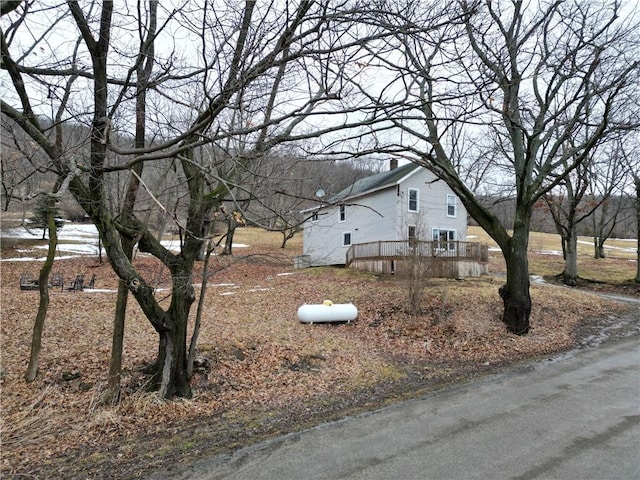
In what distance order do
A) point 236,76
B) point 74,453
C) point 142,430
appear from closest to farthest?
point 236,76, point 74,453, point 142,430

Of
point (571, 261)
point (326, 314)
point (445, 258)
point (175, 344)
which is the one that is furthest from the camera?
point (571, 261)

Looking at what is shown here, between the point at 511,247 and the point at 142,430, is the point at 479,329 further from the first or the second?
the point at 142,430

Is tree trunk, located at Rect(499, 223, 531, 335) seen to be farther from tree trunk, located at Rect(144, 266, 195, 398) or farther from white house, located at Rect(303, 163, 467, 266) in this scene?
white house, located at Rect(303, 163, 467, 266)

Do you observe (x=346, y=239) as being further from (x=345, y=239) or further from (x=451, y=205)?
(x=451, y=205)

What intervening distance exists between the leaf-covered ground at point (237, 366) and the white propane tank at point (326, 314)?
8.1 inches

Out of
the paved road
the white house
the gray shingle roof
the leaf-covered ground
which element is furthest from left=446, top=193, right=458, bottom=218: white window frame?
the paved road

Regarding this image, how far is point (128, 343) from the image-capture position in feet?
24.5

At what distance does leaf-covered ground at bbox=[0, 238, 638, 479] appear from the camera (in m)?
4.23

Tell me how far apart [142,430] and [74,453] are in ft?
2.36

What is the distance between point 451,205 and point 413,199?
3.15 meters

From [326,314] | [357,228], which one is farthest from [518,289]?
[357,228]

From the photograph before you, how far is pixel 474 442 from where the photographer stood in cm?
412

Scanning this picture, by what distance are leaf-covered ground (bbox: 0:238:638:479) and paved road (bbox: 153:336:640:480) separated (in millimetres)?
470

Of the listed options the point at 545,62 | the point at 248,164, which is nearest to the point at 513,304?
the point at 545,62
